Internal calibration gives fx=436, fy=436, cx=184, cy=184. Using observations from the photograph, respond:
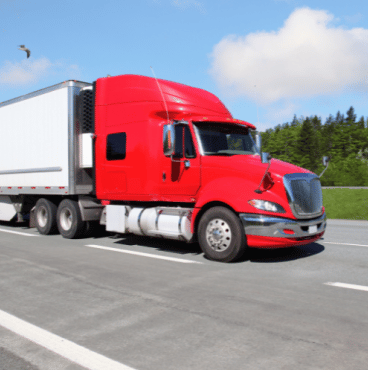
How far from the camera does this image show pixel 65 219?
438 inches

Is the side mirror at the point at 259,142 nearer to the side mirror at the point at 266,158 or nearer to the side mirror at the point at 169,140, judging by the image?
the side mirror at the point at 266,158

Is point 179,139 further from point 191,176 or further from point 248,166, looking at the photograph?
point 248,166

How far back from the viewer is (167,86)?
9031mm

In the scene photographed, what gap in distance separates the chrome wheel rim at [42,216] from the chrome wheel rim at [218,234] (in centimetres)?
582

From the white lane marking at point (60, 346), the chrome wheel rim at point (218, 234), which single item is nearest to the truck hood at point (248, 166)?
the chrome wheel rim at point (218, 234)

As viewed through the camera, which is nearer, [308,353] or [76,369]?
[76,369]

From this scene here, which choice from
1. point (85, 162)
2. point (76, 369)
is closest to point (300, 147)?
point (85, 162)

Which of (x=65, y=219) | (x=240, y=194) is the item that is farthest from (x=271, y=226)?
(x=65, y=219)

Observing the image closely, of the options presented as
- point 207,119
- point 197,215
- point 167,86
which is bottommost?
point 197,215

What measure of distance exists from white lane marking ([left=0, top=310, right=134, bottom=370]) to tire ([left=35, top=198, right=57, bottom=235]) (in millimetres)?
7046

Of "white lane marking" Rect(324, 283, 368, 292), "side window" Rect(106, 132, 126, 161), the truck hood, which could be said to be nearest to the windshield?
the truck hood

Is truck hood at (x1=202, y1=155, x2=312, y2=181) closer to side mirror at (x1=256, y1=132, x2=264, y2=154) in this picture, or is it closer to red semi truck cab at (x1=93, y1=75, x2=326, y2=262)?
red semi truck cab at (x1=93, y1=75, x2=326, y2=262)

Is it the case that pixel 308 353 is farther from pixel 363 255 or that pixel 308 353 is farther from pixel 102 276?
pixel 363 255

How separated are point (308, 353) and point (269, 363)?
0.39m
